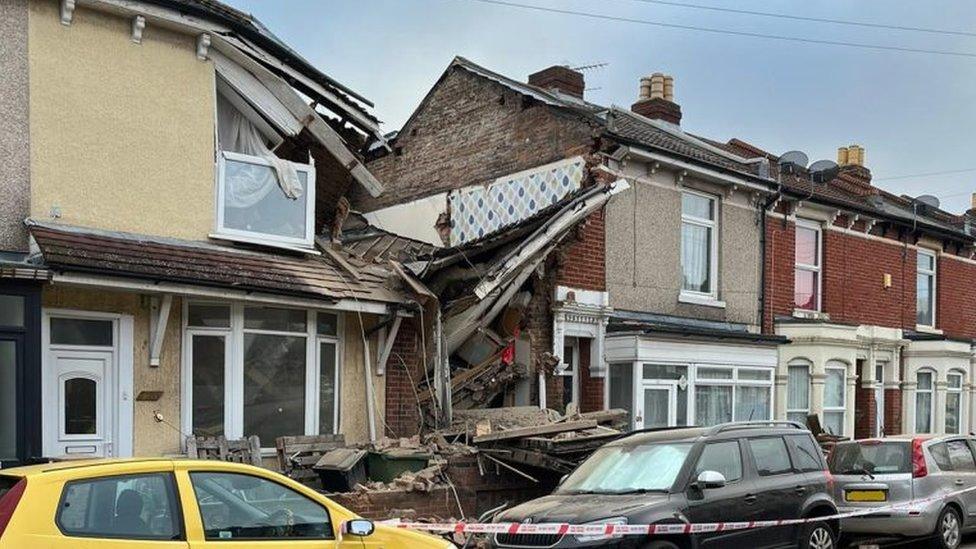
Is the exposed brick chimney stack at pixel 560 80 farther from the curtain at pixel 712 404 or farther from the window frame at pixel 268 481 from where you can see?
the window frame at pixel 268 481

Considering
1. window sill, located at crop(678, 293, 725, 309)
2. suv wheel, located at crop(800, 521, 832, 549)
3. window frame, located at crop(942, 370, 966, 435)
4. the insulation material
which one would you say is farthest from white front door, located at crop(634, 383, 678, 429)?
window frame, located at crop(942, 370, 966, 435)

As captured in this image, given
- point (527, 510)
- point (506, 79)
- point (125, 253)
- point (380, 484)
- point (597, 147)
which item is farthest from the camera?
point (506, 79)

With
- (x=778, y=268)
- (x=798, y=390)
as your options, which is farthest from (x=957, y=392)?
(x=778, y=268)

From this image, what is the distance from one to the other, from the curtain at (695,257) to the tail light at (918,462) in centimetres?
607

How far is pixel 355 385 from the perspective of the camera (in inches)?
476

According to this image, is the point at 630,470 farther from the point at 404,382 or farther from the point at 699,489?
the point at 404,382

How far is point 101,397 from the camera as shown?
985 cm

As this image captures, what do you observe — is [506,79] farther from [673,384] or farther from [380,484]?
[380,484]

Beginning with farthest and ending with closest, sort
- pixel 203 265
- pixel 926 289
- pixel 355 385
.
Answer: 1. pixel 926 289
2. pixel 355 385
3. pixel 203 265

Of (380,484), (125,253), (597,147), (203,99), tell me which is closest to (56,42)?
(203,99)

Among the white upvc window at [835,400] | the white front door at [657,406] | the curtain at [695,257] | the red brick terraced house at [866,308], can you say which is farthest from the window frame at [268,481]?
the white upvc window at [835,400]

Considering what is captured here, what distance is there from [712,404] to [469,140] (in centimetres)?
692

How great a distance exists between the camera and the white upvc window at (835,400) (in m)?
18.0

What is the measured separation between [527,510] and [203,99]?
257 inches
